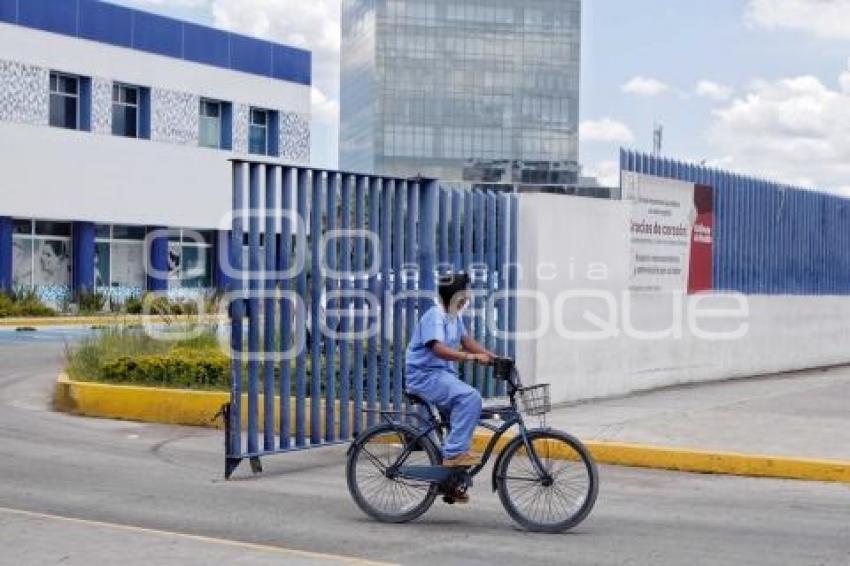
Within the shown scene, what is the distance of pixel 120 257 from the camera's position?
136 feet

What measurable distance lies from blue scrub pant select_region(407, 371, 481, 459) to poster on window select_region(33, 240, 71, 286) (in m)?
31.5

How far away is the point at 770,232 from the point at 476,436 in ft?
36.1

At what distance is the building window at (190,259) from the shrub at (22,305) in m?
7.33

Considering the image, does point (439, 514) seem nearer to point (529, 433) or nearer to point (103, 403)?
point (529, 433)

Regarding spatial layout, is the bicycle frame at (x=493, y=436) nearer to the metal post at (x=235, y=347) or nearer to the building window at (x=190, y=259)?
the metal post at (x=235, y=347)

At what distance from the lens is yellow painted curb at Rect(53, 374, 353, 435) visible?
47.2ft

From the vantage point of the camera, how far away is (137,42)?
41375mm

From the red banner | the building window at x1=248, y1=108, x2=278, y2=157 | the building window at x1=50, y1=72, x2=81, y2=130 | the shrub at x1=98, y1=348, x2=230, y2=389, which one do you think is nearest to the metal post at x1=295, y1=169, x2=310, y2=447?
the shrub at x1=98, y1=348, x2=230, y2=389

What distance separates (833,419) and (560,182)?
13204cm

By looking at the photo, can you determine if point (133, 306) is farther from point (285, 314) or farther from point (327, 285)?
A: point (285, 314)

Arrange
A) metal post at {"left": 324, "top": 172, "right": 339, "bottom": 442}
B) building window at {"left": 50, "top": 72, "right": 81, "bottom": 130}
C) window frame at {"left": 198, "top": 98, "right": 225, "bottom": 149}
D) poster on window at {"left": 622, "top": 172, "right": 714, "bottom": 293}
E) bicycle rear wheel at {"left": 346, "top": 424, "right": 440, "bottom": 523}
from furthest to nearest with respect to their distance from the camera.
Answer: window frame at {"left": 198, "top": 98, "right": 225, "bottom": 149} → building window at {"left": 50, "top": 72, "right": 81, "bottom": 130} → poster on window at {"left": 622, "top": 172, "right": 714, "bottom": 293} → metal post at {"left": 324, "top": 172, "right": 339, "bottom": 442} → bicycle rear wheel at {"left": 346, "top": 424, "right": 440, "bottom": 523}

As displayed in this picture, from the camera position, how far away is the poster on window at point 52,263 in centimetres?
3859

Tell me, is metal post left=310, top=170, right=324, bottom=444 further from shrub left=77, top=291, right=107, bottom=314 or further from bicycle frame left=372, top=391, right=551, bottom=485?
shrub left=77, top=291, right=107, bottom=314

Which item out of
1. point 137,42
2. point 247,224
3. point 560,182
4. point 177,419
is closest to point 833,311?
point 177,419
